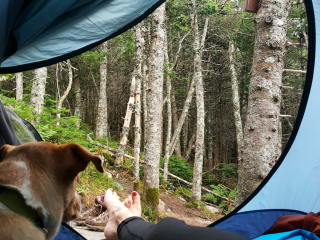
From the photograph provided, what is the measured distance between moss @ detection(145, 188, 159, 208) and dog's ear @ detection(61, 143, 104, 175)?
15.8 ft

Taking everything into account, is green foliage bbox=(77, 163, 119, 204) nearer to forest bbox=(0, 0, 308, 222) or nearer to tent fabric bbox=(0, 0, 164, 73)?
forest bbox=(0, 0, 308, 222)

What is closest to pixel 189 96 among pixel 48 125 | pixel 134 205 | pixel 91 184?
pixel 91 184

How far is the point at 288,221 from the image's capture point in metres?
1.58

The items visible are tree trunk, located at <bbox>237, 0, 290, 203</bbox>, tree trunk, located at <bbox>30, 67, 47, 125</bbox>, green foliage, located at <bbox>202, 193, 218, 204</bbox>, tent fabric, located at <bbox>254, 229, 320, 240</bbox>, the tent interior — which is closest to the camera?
tent fabric, located at <bbox>254, 229, 320, 240</bbox>

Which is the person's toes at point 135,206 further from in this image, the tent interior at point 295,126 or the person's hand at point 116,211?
the tent interior at point 295,126

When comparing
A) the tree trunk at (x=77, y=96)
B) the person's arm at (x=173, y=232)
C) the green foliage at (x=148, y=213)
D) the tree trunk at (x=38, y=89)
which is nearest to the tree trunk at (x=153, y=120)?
the green foliage at (x=148, y=213)

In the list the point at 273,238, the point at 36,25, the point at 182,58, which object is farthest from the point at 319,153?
the point at 182,58

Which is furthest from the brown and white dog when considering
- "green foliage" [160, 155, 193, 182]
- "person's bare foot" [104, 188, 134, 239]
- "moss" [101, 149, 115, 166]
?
"green foliage" [160, 155, 193, 182]

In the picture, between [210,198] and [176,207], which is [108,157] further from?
[210,198]

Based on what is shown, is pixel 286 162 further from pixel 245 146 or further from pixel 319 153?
pixel 245 146

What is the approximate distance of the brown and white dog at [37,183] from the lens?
1.06 m

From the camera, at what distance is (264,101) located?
2.96 metres

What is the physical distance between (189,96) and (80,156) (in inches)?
412

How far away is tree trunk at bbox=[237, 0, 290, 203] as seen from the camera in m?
2.92
